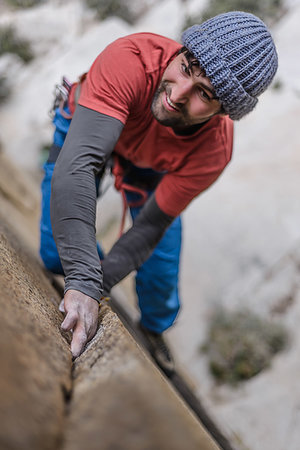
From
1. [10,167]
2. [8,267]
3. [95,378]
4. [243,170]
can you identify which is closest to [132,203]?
[8,267]

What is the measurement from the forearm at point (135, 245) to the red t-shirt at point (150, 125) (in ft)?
0.16

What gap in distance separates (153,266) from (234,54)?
1040mm

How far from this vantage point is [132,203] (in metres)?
1.91

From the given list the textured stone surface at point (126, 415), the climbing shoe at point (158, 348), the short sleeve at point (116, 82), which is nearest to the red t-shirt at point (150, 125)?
the short sleeve at point (116, 82)

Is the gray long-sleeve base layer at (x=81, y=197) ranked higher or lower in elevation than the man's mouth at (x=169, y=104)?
lower

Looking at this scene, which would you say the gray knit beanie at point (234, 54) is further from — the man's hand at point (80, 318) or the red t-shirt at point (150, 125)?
the man's hand at point (80, 318)

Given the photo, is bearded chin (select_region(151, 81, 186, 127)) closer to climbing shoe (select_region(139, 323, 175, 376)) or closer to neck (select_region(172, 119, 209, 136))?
neck (select_region(172, 119, 209, 136))

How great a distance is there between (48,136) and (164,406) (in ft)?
13.3

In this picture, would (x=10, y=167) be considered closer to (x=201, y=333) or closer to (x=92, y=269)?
(x=201, y=333)

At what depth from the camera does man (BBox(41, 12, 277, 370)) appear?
1.11 m

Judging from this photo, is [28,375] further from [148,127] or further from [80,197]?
[148,127]

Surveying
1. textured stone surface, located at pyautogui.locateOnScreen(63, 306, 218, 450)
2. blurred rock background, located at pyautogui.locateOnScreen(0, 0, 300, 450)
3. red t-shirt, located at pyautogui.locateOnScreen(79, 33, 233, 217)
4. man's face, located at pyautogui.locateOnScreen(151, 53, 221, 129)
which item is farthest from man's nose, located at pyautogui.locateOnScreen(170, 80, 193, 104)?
blurred rock background, located at pyautogui.locateOnScreen(0, 0, 300, 450)

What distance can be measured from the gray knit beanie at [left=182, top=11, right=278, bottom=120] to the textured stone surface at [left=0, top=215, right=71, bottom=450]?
0.80m

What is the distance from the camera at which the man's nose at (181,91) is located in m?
1.21
